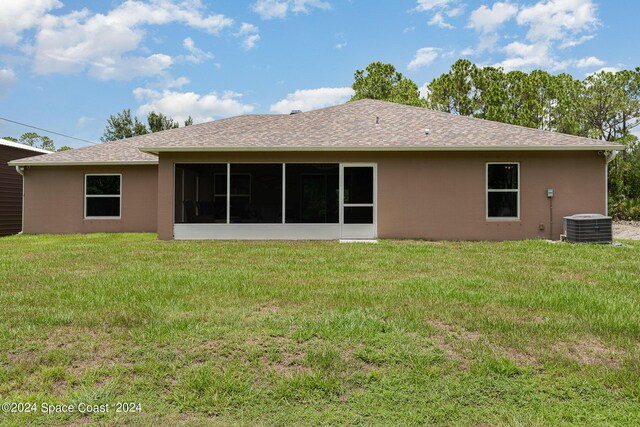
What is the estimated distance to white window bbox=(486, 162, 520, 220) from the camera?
40.7ft

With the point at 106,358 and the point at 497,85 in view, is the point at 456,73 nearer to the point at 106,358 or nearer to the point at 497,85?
the point at 497,85

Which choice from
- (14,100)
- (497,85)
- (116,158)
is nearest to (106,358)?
(116,158)

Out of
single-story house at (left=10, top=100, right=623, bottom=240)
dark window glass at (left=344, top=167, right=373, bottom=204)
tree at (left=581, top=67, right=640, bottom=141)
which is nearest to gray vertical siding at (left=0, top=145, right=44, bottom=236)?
single-story house at (left=10, top=100, right=623, bottom=240)

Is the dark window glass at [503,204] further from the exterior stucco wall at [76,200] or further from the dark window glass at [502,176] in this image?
the exterior stucco wall at [76,200]

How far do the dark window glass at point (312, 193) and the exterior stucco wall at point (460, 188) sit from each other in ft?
5.01

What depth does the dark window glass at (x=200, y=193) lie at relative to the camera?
13.2 metres

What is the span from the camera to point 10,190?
673 inches

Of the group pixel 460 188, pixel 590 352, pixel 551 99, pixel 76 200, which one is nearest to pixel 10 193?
pixel 76 200

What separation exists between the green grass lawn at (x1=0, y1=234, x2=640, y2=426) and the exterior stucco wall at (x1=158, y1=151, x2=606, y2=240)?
573 centimetres

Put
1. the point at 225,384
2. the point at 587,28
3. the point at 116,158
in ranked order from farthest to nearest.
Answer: the point at 587,28 → the point at 116,158 → the point at 225,384

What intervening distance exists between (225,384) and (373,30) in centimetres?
1572

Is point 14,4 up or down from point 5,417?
A: up

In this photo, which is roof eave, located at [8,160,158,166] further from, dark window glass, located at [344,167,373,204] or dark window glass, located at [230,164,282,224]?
dark window glass, located at [344,167,373,204]

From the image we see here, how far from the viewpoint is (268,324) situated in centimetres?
419
